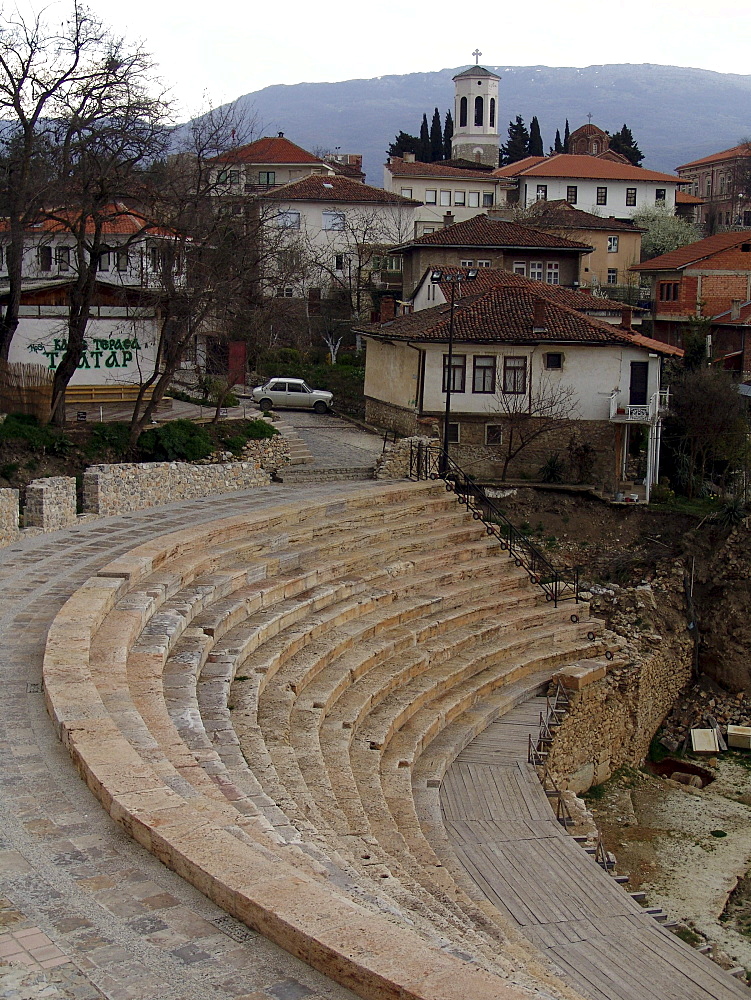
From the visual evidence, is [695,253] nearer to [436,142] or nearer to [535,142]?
[535,142]


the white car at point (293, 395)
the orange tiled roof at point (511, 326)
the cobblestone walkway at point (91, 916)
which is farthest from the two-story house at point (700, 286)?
the cobblestone walkway at point (91, 916)

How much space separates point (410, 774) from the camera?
15031mm

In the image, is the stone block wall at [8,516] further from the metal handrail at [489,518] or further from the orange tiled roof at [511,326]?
the orange tiled roof at [511,326]

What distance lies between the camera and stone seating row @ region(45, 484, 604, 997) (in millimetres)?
6445

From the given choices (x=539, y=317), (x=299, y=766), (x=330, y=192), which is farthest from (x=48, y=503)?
(x=330, y=192)

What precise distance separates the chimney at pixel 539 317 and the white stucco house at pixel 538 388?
0.11ft

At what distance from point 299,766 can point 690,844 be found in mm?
8587

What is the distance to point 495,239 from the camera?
45438mm

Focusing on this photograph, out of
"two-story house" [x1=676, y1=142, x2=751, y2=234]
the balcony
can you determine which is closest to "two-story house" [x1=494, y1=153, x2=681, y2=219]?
"two-story house" [x1=676, y1=142, x2=751, y2=234]

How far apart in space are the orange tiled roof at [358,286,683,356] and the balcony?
1.45 m

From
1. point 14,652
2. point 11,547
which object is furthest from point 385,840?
point 11,547

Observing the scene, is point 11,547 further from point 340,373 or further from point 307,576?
point 340,373

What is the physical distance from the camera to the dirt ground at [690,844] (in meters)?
15.8

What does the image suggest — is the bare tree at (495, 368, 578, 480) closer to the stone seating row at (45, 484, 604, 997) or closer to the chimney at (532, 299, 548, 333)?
the chimney at (532, 299, 548, 333)
